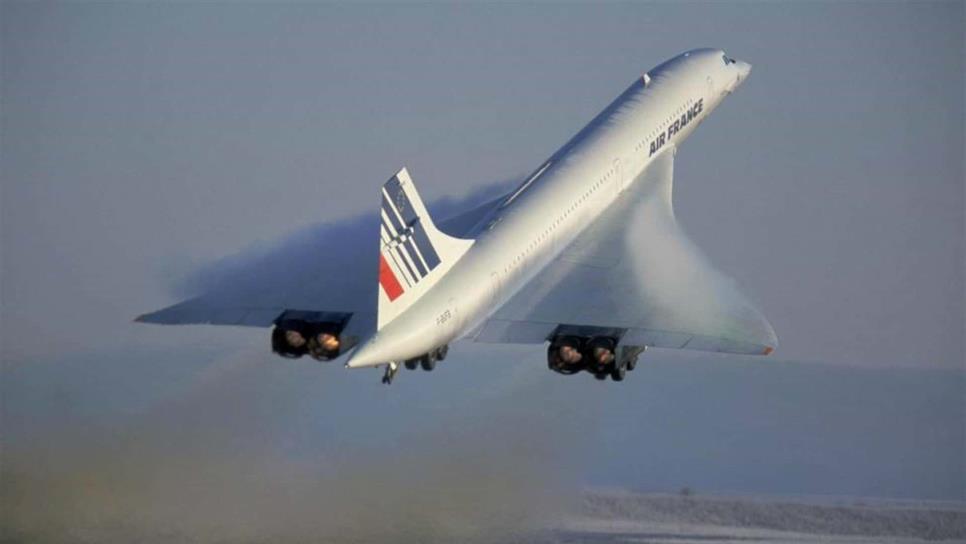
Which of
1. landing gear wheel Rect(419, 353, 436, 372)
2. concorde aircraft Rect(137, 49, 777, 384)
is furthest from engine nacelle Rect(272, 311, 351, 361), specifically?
landing gear wheel Rect(419, 353, 436, 372)

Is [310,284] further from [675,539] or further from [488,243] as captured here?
[675,539]

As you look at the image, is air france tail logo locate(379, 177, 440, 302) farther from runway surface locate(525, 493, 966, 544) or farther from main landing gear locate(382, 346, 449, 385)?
runway surface locate(525, 493, 966, 544)

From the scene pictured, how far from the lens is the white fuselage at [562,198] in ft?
172

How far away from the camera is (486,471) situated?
2224 inches

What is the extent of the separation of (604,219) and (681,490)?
6533 mm

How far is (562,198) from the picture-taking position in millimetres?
59156

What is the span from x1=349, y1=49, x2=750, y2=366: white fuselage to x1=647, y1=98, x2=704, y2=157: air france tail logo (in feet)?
0.07

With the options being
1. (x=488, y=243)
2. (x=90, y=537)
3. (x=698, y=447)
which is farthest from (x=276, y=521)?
(x=698, y=447)

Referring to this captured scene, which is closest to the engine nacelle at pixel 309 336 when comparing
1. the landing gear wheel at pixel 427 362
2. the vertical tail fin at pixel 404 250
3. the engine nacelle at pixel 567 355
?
the landing gear wheel at pixel 427 362

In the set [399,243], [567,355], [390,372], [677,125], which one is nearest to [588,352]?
[567,355]

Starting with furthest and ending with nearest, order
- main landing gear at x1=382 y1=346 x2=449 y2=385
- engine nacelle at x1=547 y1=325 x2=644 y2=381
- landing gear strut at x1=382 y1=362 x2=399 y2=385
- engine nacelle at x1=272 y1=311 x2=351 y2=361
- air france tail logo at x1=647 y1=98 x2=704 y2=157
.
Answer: air france tail logo at x1=647 y1=98 x2=704 y2=157 → engine nacelle at x1=547 y1=325 x2=644 y2=381 → engine nacelle at x1=272 y1=311 x2=351 y2=361 → main landing gear at x1=382 y1=346 x2=449 y2=385 → landing gear strut at x1=382 y1=362 x2=399 y2=385

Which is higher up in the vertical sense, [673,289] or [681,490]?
[673,289]

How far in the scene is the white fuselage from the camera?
52.5m

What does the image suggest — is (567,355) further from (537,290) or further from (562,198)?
(562,198)
